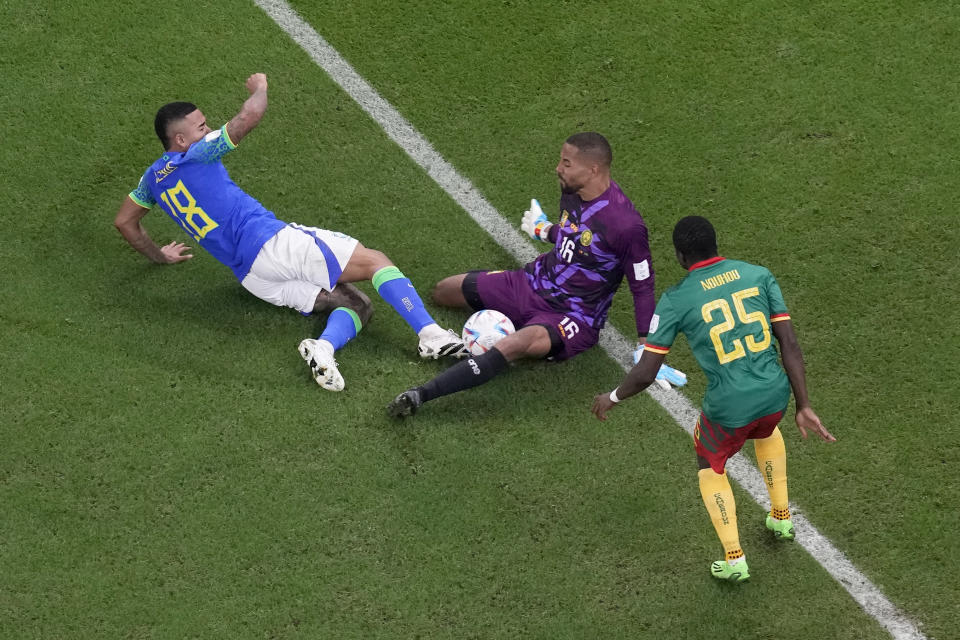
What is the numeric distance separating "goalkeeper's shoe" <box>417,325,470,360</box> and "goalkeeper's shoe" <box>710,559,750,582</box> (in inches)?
81.2

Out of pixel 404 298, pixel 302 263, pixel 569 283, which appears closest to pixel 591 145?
pixel 569 283

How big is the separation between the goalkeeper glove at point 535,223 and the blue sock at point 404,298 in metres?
1.02

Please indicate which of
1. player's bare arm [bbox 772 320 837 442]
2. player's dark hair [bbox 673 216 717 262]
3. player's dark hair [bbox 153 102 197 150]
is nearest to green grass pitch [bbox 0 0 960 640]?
player's bare arm [bbox 772 320 837 442]

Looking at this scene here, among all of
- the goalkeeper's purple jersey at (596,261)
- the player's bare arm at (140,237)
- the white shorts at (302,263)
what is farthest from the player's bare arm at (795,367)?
the player's bare arm at (140,237)

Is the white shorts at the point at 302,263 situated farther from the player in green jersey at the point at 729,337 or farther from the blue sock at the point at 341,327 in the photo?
the player in green jersey at the point at 729,337

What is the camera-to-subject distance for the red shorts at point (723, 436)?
18.8ft

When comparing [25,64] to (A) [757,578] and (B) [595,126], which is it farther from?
(A) [757,578]

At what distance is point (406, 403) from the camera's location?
21.5ft

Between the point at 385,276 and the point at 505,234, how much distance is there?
1184 mm

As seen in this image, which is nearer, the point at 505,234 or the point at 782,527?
the point at 782,527

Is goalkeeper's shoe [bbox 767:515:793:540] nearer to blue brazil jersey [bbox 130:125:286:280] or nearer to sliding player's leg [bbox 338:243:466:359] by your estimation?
sliding player's leg [bbox 338:243:466:359]

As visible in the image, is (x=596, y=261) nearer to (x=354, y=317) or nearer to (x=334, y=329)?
(x=354, y=317)

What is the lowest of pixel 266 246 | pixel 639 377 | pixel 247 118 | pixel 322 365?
pixel 322 365

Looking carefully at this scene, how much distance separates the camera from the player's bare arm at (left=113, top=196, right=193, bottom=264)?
7227mm
